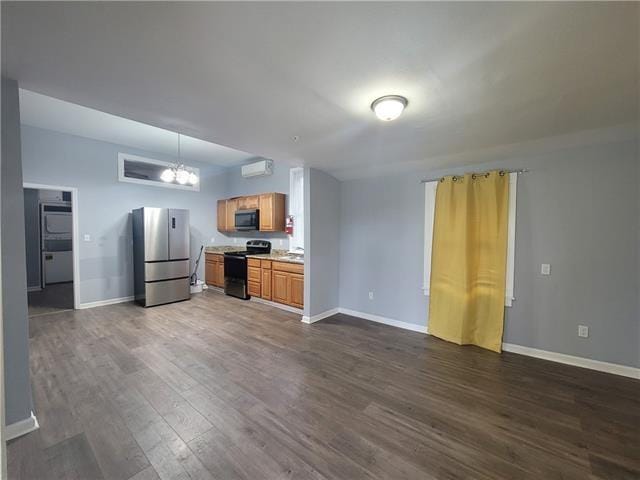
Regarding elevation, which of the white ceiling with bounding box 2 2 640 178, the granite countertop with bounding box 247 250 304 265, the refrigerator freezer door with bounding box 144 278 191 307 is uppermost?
the white ceiling with bounding box 2 2 640 178

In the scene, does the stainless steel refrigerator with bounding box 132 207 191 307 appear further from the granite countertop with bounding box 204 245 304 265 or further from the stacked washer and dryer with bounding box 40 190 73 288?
the stacked washer and dryer with bounding box 40 190 73 288

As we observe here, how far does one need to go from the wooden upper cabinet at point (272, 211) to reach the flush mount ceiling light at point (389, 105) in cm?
373

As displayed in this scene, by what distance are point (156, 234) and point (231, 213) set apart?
5.95 feet

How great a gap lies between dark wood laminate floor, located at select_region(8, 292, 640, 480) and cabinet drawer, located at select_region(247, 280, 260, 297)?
5.78 ft

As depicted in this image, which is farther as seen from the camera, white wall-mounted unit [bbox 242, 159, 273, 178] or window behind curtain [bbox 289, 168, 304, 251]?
white wall-mounted unit [bbox 242, 159, 273, 178]

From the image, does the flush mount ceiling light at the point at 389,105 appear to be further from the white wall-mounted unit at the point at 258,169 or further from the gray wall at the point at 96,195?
the gray wall at the point at 96,195

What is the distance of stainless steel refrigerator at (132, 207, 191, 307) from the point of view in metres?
4.96

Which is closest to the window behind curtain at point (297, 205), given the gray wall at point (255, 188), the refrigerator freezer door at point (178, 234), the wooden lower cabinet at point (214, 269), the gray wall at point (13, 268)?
the gray wall at point (255, 188)

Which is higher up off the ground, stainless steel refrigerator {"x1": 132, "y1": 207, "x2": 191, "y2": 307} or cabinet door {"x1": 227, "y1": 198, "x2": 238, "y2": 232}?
cabinet door {"x1": 227, "y1": 198, "x2": 238, "y2": 232}

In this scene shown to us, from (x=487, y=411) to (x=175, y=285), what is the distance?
5.20 m

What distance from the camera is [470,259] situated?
11.4 ft

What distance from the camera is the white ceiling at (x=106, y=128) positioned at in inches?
140

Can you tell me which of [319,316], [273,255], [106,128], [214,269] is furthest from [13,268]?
[214,269]

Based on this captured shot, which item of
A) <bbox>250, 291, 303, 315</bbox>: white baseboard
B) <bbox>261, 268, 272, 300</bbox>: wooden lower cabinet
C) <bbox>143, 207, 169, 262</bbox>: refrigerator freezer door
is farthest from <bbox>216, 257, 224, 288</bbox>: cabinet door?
<bbox>261, 268, 272, 300</bbox>: wooden lower cabinet
